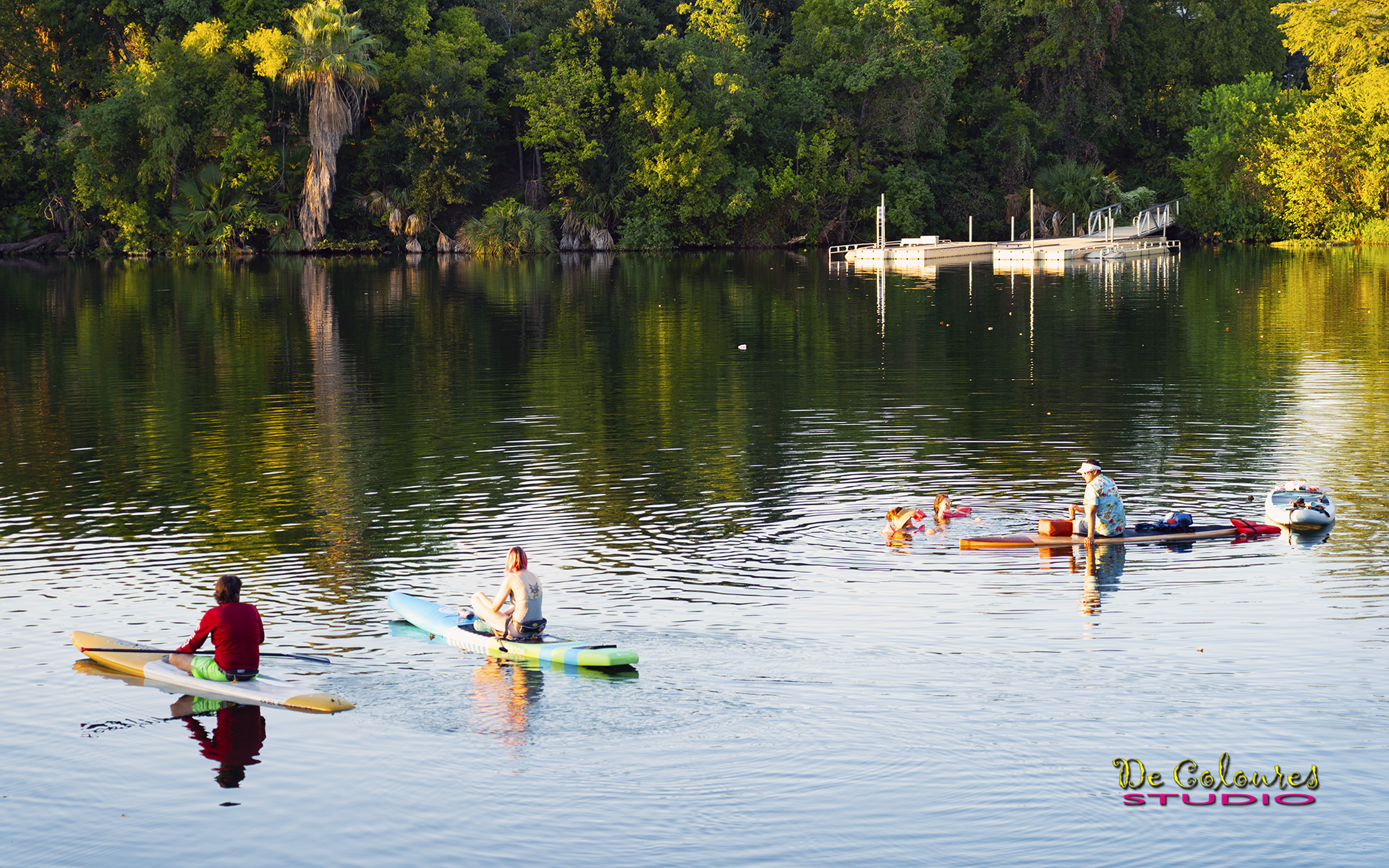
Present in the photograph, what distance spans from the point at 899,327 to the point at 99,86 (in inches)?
3210

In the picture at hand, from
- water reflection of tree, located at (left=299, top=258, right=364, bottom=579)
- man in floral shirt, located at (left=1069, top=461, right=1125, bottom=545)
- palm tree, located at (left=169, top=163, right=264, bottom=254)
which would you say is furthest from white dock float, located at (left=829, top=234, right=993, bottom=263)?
man in floral shirt, located at (left=1069, top=461, right=1125, bottom=545)

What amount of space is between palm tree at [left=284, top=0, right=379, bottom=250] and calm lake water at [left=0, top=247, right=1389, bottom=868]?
61.3 metres

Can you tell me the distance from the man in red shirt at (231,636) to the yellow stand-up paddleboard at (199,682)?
0.36 ft

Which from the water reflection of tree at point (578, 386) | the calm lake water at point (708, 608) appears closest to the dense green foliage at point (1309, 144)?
the water reflection of tree at point (578, 386)

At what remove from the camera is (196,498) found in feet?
91.3

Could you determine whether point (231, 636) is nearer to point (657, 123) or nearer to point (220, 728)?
point (220, 728)

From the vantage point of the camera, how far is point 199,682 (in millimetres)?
17344

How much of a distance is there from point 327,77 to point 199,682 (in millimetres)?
93679

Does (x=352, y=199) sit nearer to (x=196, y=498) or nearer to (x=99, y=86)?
(x=99, y=86)

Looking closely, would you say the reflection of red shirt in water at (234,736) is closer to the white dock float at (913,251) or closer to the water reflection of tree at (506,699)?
the water reflection of tree at (506,699)

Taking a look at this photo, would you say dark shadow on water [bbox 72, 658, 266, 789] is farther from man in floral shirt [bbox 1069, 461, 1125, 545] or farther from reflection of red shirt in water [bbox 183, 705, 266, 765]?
man in floral shirt [bbox 1069, 461, 1125, 545]

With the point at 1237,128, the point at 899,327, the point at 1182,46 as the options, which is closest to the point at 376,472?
the point at 899,327

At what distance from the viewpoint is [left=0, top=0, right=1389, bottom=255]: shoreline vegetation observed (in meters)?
107

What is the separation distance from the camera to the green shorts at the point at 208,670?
1717cm
